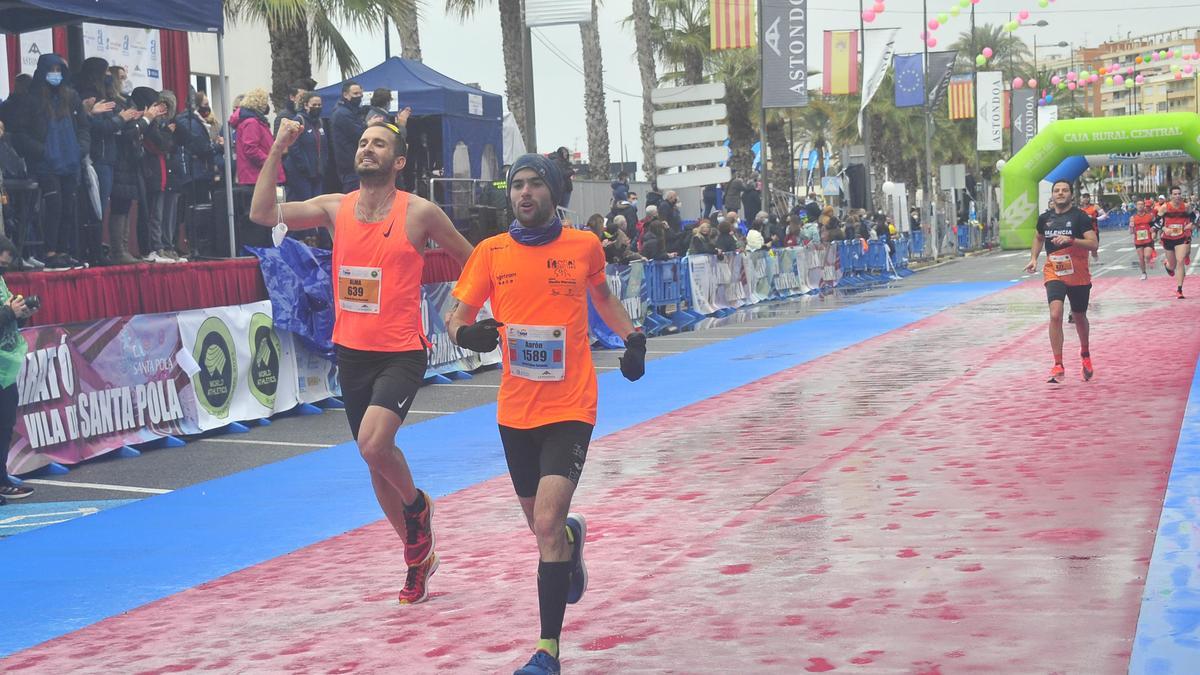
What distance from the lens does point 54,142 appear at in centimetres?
1336

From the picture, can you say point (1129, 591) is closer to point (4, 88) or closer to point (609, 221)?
point (609, 221)

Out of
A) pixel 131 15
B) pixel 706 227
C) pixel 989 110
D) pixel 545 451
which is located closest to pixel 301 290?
pixel 131 15

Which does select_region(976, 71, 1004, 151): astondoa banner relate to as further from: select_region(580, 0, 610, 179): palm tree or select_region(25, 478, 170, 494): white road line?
select_region(25, 478, 170, 494): white road line

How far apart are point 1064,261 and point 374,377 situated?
932cm

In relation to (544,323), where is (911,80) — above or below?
above

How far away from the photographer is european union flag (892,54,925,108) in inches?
1905

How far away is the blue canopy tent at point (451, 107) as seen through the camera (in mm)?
21312

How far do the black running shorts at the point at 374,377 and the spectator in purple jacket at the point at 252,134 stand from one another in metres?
8.97

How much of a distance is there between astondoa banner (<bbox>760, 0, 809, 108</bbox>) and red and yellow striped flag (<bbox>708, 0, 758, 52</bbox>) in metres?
0.35

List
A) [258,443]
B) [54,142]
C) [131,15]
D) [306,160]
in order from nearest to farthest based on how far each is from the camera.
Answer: [258,443]
[54,142]
[131,15]
[306,160]

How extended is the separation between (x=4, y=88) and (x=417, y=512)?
56.8 feet

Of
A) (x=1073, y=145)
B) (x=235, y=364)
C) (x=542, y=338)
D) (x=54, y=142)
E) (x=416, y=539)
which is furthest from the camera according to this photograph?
(x=1073, y=145)

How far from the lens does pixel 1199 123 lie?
107 feet

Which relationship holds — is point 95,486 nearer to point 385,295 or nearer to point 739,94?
point 385,295
